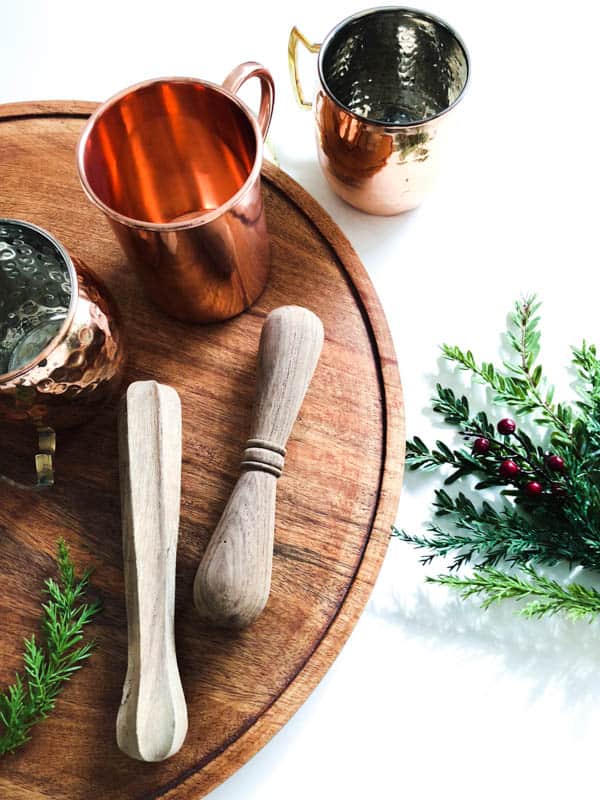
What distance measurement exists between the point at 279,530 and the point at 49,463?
19 centimetres

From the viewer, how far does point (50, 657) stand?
628 millimetres

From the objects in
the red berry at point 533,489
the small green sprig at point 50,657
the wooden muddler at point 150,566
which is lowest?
the small green sprig at point 50,657

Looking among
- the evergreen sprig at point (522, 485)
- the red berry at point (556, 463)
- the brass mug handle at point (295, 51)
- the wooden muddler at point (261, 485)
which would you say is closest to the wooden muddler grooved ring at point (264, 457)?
the wooden muddler at point (261, 485)

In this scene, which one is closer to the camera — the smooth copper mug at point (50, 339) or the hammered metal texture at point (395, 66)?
the smooth copper mug at point (50, 339)

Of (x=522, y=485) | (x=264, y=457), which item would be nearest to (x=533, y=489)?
(x=522, y=485)

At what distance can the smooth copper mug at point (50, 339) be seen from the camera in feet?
1.98

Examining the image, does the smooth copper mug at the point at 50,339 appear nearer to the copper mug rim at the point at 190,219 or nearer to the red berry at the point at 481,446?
the copper mug rim at the point at 190,219

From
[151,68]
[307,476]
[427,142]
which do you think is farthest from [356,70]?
[307,476]

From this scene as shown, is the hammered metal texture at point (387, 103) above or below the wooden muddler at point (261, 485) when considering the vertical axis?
above

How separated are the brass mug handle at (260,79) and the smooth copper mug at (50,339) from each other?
0.19 metres

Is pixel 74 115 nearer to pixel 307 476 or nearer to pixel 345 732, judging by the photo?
pixel 307 476

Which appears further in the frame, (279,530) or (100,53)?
(100,53)

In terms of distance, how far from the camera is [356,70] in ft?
2.61

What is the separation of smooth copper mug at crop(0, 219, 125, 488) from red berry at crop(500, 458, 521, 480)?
33 centimetres
